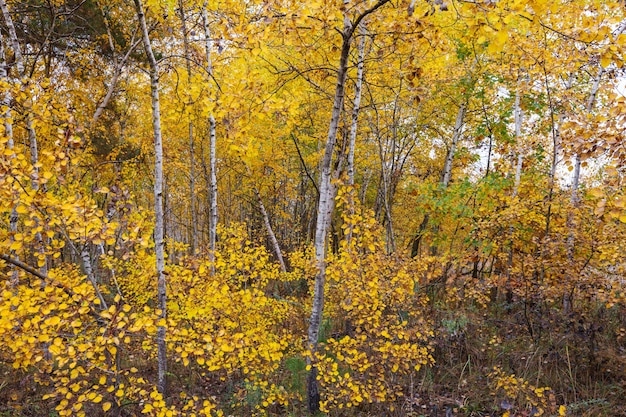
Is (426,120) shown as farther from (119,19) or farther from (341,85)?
(119,19)

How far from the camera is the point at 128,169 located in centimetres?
1298

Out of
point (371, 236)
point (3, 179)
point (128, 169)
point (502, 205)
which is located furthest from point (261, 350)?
point (128, 169)

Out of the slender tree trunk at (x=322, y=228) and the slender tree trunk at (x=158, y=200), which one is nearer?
the slender tree trunk at (x=322, y=228)

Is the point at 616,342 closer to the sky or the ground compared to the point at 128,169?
closer to the ground

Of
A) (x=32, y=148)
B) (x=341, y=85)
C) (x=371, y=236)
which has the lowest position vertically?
(x=371, y=236)

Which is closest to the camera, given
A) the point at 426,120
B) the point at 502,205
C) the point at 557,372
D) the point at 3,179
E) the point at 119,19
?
the point at 3,179

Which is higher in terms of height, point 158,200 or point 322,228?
point 158,200

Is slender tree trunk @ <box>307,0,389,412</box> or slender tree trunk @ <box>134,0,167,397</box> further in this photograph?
slender tree trunk @ <box>134,0,167,397</box>

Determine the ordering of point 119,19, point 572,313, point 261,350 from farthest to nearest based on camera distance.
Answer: point 119,19
point 572,313
point 261,350

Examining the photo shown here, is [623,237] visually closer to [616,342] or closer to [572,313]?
[572,313]

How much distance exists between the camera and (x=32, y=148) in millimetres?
5414

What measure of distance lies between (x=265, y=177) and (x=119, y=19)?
240 inches

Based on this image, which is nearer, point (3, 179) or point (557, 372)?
point (3, 179)

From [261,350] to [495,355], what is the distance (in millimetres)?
4033
